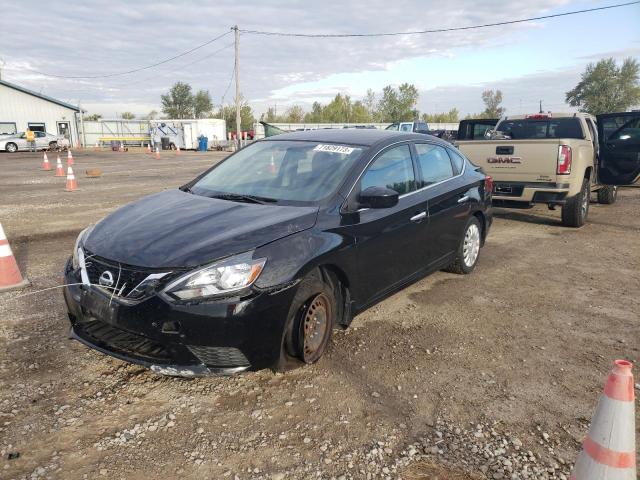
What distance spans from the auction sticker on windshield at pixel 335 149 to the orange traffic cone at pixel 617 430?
2.66m

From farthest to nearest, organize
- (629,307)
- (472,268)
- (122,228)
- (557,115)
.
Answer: (557,115) → (472,268) → (629,307) → (122,228)

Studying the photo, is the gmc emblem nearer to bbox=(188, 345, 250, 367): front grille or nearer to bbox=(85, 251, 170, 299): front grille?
bbox=(188, 345, 250, 367): front grille

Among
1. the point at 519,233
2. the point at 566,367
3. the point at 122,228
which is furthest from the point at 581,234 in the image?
the point at 122,228

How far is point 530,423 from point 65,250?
614 centimetres

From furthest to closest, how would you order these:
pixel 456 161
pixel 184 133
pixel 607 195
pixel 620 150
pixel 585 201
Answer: pixel 184 133 < pixel 607 195 < pixel 620 150 < pixel 585 201 < pixel 456 161

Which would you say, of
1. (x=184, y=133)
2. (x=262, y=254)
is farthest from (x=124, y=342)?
(x=184, y=133)

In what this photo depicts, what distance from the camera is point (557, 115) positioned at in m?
9.67

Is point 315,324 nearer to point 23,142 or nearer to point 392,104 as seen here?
point 23,142

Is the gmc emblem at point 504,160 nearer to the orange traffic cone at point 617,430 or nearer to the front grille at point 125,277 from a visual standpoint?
the orange traffic cone at point 617,430

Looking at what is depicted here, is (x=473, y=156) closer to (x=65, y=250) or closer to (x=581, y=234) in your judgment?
(x=581, y=234)

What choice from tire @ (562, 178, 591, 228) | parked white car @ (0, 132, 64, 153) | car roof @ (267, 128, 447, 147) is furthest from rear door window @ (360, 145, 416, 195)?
parked white car @ (0, 132, 64, 153)

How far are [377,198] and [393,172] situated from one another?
759mm

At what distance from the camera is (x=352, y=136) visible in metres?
4.42

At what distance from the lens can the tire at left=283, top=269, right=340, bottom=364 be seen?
3.17 m
